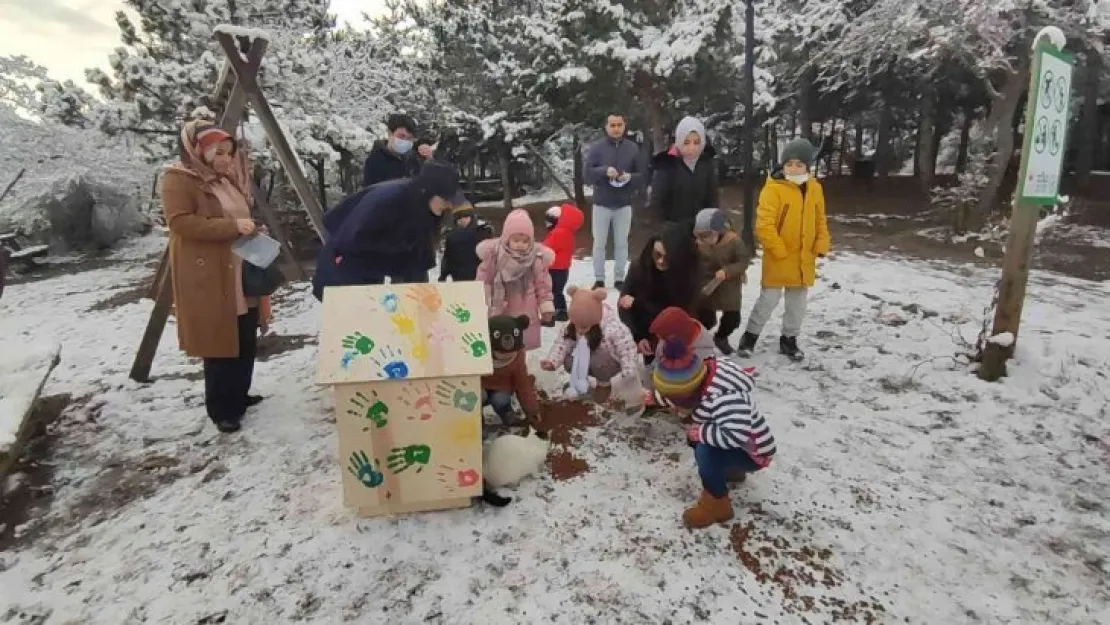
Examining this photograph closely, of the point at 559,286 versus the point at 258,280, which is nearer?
the point at 258,280

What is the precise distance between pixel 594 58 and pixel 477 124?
169 inches

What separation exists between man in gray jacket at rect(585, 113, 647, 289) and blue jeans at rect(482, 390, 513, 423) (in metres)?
2.61

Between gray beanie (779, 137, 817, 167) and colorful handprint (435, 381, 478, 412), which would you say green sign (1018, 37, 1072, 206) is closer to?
gray beanie (779, 137, 817, 167)

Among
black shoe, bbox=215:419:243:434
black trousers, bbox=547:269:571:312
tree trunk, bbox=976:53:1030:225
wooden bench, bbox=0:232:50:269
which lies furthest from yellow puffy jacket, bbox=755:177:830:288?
wooden bench, bbox=0:232:50:269

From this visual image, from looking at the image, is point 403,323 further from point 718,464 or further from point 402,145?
point 402,145

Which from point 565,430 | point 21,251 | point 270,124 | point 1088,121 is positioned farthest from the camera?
point 1088,121

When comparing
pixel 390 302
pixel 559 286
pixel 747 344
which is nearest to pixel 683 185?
pixel 747 344

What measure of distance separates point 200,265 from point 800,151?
4.04 metres

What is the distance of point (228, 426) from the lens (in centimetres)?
388

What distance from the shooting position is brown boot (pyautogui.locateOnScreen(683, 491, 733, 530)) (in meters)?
2.85

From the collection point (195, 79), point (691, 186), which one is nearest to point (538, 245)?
point (691, 186)

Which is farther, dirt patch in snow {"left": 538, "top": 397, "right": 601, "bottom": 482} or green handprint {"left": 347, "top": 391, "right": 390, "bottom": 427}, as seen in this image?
dirt patch in snow {"left": 538, "top": 397, "right": 601, "bottom": 482}

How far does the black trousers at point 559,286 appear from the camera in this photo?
5852 millimetres

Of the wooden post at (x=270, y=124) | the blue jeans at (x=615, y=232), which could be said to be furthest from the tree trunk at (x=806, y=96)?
the wooden post at (x=270, y=124)
